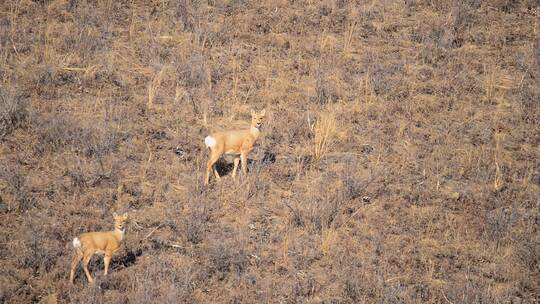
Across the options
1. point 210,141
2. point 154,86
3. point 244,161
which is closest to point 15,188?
point 210,141

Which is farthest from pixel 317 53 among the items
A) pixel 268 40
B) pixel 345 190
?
pixel 345 190

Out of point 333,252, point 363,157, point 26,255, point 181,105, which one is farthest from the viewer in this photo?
point 181,105

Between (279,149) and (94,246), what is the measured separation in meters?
4.45

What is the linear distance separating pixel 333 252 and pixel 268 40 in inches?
272

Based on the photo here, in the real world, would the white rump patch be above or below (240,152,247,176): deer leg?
above

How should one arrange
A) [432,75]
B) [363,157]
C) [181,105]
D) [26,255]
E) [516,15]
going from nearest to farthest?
1. [26,255]
2. [363,157]
3. [181,105]
4. [432,75]
5. [516,15]

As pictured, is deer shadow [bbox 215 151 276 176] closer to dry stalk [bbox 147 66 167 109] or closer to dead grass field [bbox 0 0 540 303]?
dead grass field [bbox 0 0 540 303]

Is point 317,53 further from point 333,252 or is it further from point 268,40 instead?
point 333,252

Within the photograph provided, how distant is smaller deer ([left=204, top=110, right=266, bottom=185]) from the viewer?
9.97 metres

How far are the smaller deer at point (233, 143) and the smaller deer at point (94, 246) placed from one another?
2278 mm

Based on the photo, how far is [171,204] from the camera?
948 cm

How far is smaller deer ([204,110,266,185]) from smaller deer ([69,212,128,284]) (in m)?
2.28

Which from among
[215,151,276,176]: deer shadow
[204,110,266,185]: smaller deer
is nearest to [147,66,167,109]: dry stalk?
[215,151,276,176]: deer shadow

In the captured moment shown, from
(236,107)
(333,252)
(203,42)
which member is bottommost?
(333,252)
